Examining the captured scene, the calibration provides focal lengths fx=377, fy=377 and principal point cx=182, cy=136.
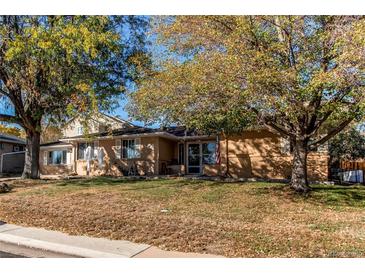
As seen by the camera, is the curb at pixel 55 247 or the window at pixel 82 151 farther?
the window at pixel 82 151

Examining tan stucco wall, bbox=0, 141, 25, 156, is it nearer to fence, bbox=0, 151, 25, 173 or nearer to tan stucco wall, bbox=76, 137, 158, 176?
fence, bbox=0, 151, 25, 173

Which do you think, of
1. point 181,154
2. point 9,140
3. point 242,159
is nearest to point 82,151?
point 181,154

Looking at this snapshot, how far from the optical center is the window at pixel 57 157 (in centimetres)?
3048

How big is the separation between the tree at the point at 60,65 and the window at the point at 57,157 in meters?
9.59

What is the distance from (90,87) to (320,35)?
9675mm

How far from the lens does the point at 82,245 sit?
26.6 ft

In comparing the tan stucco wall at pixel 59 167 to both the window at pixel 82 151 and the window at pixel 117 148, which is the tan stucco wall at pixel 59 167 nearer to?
the window at pixel 82 151

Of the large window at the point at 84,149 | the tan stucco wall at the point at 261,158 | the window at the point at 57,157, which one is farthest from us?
the window at the point at 57,157

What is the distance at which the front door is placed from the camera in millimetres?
25028

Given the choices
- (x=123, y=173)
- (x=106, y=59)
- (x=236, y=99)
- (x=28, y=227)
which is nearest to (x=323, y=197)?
(x=236, y=99)

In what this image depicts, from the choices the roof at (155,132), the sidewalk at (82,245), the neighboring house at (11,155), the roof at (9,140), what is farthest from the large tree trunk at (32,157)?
the roof at (9,140)

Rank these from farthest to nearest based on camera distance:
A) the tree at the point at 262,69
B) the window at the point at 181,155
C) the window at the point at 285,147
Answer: the window at the point at 181,155
the window at the point at 285,147
the tree at the point at 262,69

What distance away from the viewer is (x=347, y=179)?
71.4 ft

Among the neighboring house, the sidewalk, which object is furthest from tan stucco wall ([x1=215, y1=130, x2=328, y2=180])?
the neighboring house
